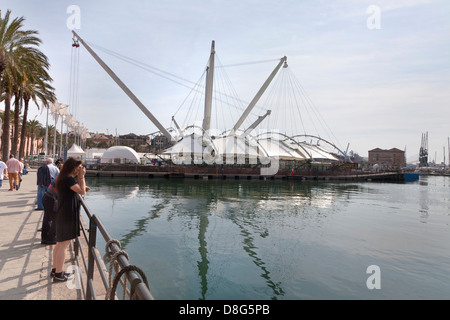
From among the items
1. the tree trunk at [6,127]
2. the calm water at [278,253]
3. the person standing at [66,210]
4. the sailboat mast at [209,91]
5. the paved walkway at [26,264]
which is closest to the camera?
the paved walkway at [26,264]

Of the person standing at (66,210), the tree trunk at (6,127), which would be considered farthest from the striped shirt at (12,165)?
the person standing at (66,210)

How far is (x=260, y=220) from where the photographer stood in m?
17.0

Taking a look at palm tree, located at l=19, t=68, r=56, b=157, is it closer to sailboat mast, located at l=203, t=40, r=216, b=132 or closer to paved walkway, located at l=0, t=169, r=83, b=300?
paved walkway, located at l=0, t=169, r=83, b=300

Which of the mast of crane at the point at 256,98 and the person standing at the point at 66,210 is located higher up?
the mast of crane at the point at 256,98

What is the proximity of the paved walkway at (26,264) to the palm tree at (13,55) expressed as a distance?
17326mm

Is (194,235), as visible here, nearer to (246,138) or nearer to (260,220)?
(260,220)

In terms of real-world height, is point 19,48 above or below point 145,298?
above

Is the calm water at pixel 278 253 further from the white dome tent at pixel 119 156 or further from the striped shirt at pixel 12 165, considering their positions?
the white dome tent at pixel 119 156

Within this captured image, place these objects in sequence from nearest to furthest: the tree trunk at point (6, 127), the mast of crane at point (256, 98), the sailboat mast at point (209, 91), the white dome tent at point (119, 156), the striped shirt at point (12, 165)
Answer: the striped shirt at point (12, 165)
the tree trunk at point (6, 127)
the sailboat mast at point (209, 91)
the white dome tent at point (119, 156)
the mast of crane at point (256, 98)

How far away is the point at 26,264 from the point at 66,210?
1.78 meters

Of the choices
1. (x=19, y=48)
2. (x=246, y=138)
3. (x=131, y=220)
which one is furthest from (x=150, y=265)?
(x=246, y=138)

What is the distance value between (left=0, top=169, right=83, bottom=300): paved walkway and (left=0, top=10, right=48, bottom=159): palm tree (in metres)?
17.3

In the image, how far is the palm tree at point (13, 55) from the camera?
2197 cm
